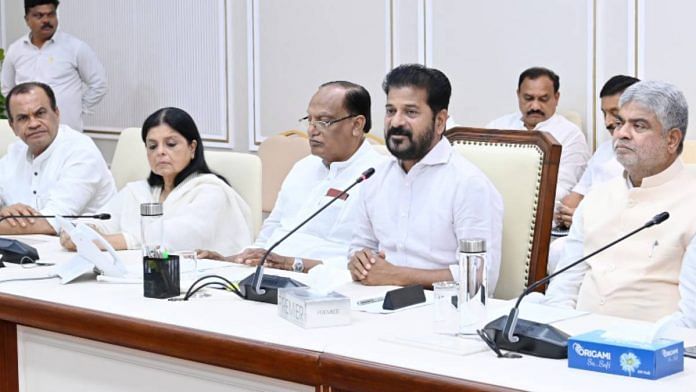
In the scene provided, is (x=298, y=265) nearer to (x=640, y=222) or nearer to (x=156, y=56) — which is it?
(x=640, y=222)

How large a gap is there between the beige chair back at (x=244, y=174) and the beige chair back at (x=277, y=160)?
161cm

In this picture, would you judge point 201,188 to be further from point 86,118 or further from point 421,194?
point 86,118

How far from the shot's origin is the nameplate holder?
2396mm

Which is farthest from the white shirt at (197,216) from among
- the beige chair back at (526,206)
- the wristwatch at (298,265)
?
the beige chair back at (526,206)

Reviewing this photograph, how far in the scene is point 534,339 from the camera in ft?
6.39

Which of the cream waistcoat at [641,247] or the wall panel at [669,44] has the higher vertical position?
the wall panel at [669,44]

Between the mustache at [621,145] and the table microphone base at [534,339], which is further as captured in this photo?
the mustache at [621,145]

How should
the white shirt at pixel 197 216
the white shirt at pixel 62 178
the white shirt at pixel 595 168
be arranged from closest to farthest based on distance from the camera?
the white shirt at pixel 197 216, the white shirt at pixel 62 178, the white shirt at pixel 595 168

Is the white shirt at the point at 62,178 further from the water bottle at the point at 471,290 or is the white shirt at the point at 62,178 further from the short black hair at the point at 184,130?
the water bottle at the point at 471,290

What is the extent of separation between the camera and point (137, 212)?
3812 mm

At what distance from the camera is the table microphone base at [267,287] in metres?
2.50

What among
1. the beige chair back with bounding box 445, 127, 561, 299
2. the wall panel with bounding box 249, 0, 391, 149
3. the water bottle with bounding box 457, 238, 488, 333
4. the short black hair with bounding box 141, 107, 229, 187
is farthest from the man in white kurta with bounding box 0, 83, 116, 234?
the water bottle with bounding box 457, 238, 488, 333

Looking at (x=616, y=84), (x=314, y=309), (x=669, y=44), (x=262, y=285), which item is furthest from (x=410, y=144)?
(x=669, y=44)

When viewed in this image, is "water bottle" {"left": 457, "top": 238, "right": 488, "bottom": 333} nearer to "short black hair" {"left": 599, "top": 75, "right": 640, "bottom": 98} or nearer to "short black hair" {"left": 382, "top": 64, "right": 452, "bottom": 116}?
"short black hair" {"left": 382, "top": 64, "right": 452, "bottom": 116}
